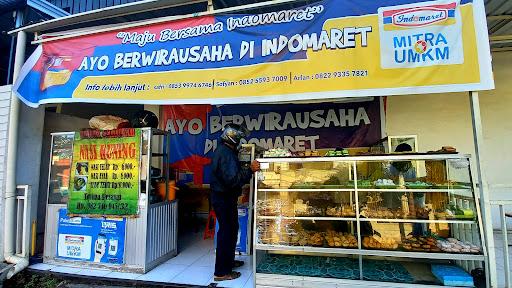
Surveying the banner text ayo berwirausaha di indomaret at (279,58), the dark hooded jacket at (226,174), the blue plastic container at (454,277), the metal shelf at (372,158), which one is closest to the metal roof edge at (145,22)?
the banner text ayo berwirausaha di indomaret at (279,58)

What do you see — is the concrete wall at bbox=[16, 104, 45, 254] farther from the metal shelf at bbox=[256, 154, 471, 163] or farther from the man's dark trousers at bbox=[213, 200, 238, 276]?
the metal shelf at bbox=[256, 154, 471, 163]

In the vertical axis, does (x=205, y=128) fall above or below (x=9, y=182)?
above

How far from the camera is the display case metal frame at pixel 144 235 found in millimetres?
4129

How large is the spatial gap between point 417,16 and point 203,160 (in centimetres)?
498

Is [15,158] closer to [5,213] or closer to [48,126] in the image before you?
[5,213]

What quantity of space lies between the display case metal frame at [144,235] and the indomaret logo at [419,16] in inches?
137

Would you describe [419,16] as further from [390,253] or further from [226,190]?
[226,190]

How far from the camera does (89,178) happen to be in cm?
447

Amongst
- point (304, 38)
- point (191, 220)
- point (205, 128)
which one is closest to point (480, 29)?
point (304, 38)

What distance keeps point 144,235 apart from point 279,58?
9.98 ft

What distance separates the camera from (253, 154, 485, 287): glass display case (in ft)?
A: 10.9

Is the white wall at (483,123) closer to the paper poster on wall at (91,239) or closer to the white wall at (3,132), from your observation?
the paper poster on wall at (91,239)

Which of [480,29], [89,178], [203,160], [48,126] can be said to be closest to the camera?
[480,29]

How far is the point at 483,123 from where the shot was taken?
5949mm
